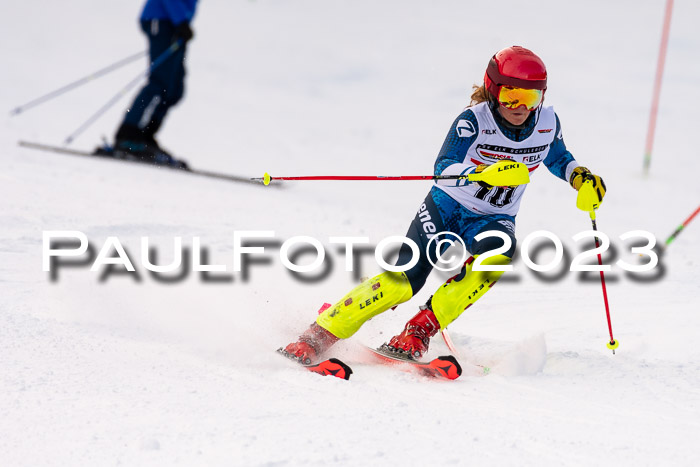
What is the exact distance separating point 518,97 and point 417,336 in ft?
3.69

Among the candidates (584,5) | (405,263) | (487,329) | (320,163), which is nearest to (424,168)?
(320,163)

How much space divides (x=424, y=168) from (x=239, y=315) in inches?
255

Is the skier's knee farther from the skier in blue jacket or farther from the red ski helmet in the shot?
the skier in blue jacket

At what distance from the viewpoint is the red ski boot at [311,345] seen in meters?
3.38

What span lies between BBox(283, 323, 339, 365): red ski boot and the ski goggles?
1.27 meters

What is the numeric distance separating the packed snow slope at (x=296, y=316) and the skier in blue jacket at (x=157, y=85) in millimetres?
371

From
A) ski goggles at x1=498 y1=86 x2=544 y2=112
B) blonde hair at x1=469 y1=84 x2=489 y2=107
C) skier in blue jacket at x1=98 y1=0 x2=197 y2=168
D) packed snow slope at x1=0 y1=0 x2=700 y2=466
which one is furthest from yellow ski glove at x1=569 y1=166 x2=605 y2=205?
skier in blue jacket at x1=98 y1=0 x2=197 y2=168

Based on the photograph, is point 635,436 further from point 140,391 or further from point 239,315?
point 239,315

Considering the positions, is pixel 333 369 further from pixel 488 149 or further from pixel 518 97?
pixel 518 97

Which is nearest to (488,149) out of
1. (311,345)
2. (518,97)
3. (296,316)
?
(518,97)

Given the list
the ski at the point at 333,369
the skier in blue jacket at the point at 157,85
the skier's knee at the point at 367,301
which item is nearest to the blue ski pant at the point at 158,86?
the skier in blue jacket at the point at 157,85

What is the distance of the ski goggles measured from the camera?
10.9ft

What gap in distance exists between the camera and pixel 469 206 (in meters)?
3.55

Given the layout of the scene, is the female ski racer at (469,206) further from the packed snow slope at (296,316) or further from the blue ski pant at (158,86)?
the blue ski pant at (158,86)
